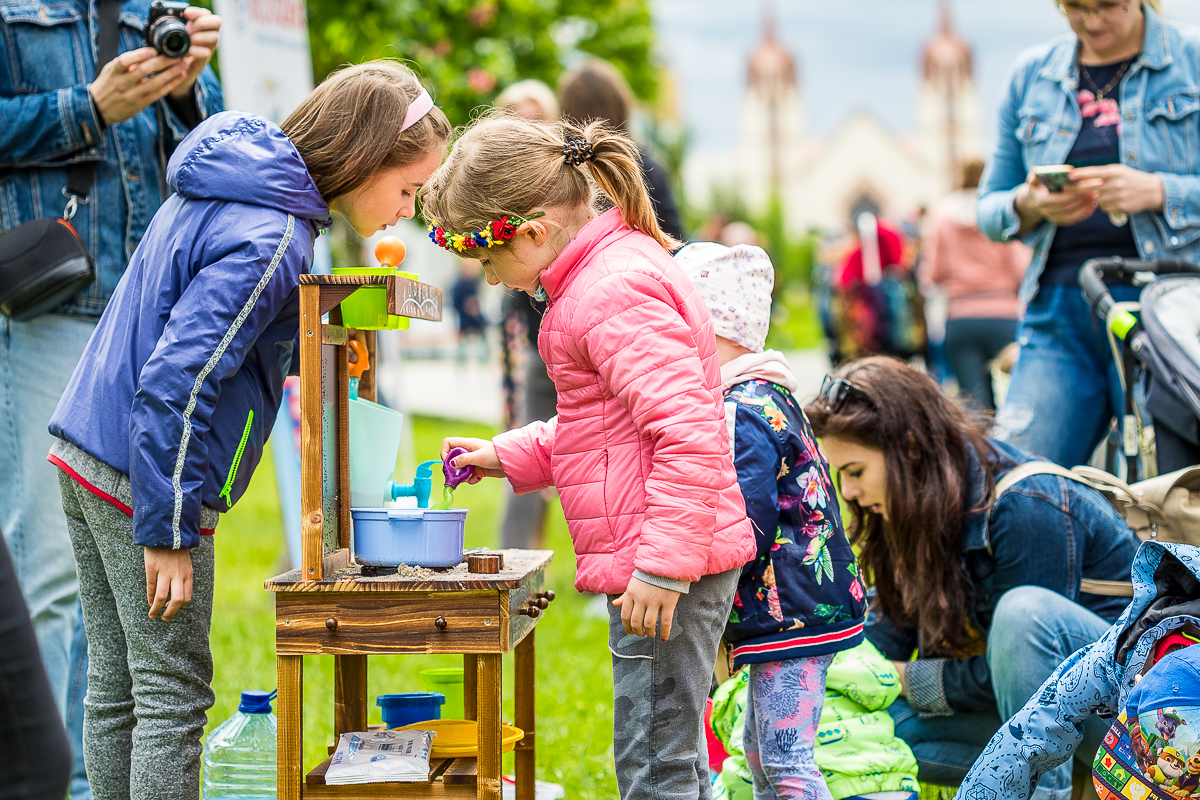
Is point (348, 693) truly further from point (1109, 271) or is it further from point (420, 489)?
point (1109, 271)

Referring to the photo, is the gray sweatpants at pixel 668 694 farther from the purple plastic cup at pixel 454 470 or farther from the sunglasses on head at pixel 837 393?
the sunglasses on head at pixel 837 393

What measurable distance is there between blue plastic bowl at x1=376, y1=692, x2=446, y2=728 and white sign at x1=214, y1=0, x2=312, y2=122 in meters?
2.71

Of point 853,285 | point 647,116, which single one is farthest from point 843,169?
point 853,285

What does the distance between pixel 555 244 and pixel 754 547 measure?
66cm

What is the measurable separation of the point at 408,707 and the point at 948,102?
101 meters

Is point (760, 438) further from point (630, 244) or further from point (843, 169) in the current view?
point (843, 169)

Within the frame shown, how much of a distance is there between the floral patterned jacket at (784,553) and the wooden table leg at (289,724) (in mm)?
867

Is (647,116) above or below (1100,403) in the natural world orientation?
above

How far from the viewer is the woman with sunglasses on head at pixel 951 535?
2.68 meters

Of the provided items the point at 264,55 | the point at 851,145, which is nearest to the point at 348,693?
the point at 264,55

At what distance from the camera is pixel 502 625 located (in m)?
2.05

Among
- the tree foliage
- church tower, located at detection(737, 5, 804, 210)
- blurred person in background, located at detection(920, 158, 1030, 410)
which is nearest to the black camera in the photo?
blurred person in background, located at detection(920, 158, 1030, 410)

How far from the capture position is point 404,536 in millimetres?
2111

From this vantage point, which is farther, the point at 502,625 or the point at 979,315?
the point at 979,315
